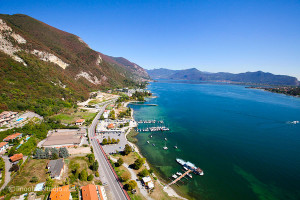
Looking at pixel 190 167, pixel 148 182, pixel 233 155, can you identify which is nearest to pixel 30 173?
pixel 148 182

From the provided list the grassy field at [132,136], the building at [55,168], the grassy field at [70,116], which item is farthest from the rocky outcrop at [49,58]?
the building at [55,168]

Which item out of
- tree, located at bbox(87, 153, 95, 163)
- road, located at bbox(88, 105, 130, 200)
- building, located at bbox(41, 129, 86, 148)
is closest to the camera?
road, located at bbox(88, 105, 130, 200)

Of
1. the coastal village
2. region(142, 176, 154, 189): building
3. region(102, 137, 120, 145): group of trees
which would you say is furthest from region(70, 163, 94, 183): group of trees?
region(102, 137, 120, 145): group of trees

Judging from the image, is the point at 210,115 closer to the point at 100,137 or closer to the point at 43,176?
the point at 100,137

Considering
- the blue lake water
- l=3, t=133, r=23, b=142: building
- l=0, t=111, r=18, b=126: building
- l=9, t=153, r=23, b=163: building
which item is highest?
l=0, t=111, r=18, b=126: building

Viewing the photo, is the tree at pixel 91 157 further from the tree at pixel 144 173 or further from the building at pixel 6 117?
the building at pixel 6 117

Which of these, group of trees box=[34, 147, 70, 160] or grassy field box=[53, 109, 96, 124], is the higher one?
grassy field box=[53, 109, 96, 124]

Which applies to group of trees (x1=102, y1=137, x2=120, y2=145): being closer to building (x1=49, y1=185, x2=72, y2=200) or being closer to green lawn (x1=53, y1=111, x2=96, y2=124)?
building (x1=49, y1=185, x2=72, y2=200)

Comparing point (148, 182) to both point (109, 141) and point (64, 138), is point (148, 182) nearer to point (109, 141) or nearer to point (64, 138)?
point (109, 141)
